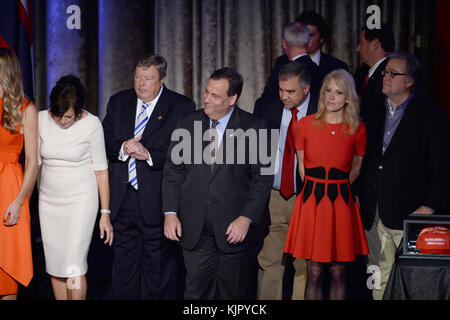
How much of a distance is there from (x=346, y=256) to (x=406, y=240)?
562 millimetres

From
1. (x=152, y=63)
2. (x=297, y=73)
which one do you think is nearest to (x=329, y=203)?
(x=297, y=73)

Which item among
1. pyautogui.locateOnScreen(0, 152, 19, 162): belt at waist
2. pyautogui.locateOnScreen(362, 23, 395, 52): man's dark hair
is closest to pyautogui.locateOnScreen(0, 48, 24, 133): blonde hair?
pyautogui.locateOnScreen(0, 152, 19, 162): belt at waist

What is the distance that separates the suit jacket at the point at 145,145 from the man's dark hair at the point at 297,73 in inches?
27.7

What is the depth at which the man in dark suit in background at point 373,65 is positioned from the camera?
4.17 metres

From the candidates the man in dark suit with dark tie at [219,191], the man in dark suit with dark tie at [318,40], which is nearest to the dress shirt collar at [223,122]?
the man in dark suit with dark tie at [219,191]

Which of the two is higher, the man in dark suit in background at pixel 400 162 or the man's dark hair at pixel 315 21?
the man's dark hair at pixel 315 21

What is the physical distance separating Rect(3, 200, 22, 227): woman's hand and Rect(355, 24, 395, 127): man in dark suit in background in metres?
2.22

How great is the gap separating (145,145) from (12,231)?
38.4 inches

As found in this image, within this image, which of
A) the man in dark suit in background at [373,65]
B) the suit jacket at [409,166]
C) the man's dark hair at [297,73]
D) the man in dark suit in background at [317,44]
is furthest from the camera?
the man in dark suit in background at [317,44]

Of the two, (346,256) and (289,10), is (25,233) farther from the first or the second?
(289,10)

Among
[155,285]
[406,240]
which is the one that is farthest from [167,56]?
[406,240]

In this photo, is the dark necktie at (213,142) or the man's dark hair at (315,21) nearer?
the dark necktie at (213,142)

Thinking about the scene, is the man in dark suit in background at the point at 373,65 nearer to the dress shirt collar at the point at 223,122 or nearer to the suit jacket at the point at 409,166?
the suit jacket at the point at 409,166

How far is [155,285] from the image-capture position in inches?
165
